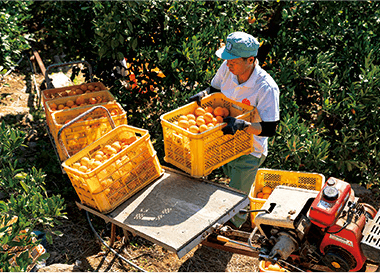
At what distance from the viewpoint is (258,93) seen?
368cm

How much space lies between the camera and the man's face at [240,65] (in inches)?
144

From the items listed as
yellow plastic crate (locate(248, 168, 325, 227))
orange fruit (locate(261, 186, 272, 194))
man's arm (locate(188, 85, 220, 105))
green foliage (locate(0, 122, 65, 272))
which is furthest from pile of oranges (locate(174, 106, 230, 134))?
green foliage (locate(0, 122, 65, 272))

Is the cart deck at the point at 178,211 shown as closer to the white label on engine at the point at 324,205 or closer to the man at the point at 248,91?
the man at the point at 248,91

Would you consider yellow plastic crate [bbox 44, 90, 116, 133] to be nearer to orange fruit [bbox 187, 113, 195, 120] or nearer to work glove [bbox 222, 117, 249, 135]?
orange fruit [bbox 187, 113, 195, 120]

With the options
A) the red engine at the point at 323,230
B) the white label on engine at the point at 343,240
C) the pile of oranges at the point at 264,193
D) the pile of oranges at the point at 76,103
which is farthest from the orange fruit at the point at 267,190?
the pile of oranges at the point at 76,103

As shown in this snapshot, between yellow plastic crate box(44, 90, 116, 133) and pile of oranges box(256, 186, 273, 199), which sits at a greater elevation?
yellow plastic crate box(44, 90, 116, 133)

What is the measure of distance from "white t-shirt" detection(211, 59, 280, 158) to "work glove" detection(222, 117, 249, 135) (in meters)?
0.29

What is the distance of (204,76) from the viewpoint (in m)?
5.01

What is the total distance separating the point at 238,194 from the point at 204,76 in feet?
6.45

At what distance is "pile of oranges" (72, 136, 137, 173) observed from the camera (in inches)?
136

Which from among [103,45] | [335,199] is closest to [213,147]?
[335,199]

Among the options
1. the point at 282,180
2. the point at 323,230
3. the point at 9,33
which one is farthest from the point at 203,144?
the point at 9,33

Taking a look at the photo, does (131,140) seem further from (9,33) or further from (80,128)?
(9,33)

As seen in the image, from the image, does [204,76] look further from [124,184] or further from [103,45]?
[124,184]
